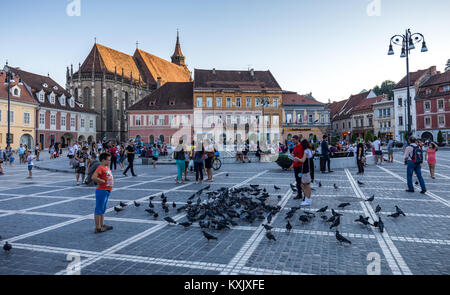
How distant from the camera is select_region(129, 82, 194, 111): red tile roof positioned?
55188 mm

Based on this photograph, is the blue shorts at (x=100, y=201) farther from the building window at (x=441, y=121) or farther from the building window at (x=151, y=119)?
the building window at (x=441, y=121)

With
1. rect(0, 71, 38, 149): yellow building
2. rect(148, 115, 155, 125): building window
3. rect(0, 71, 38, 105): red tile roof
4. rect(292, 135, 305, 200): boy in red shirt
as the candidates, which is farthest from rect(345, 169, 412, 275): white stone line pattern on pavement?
rect(148, 115, 155, 125): building window

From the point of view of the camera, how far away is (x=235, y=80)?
56.8 meters

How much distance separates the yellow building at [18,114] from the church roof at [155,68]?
29.4 m

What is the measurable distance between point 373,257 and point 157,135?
53234mm

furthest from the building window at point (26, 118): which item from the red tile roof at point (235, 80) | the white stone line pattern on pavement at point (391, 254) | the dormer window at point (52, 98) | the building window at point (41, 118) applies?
the white stone line pattern on pavement at point (391, 254)

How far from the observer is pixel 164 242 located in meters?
5.23

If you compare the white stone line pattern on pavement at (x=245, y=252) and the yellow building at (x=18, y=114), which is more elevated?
the yellow building at (x=18, y=114)

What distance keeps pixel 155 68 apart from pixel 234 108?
28533 millimetres

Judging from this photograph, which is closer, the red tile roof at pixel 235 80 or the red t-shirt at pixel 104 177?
the red t-shirt at pixel 104 177

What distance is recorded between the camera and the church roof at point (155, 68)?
229ft
